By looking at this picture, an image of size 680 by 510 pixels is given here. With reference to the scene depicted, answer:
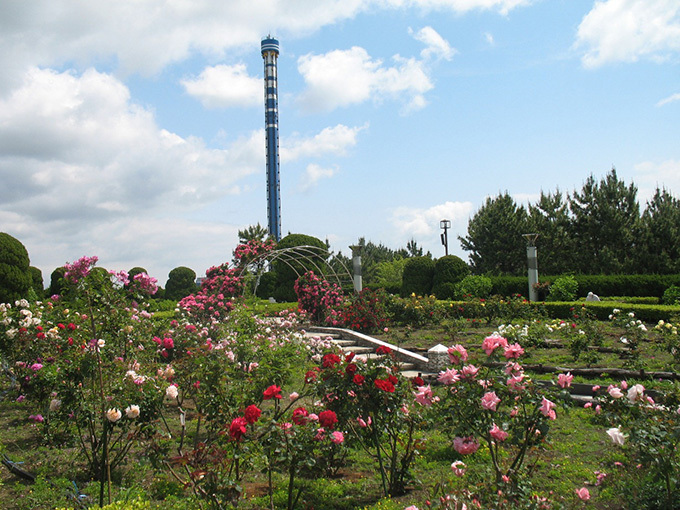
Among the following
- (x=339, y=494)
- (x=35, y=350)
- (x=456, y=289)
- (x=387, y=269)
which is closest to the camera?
(x=339, y=494)

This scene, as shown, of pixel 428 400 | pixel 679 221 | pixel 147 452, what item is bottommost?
pixel 147 452

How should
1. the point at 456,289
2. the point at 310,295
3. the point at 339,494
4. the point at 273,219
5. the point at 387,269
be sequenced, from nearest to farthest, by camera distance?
1. the point at 339,494
2. the point at 310,295
3. the point at 456,289
4. the point at 387,269
5. the point at 273,219

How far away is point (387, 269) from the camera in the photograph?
101ft

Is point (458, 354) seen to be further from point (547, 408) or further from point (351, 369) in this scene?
point (351, 369)

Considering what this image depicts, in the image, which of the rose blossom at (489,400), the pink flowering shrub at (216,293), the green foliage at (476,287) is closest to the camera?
the rose blossom at (489,400)

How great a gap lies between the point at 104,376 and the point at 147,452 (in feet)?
3.00

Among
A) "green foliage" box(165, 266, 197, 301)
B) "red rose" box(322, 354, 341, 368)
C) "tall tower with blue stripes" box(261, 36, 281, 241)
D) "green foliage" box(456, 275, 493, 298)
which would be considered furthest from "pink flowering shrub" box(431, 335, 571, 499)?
"tall tower with blue stripes" box(261, 36, 281, 241)

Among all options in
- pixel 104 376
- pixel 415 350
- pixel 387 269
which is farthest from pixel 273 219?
pixel 104 376

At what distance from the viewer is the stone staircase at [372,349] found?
6.98 meters

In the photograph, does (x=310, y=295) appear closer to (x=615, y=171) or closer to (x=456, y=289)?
(x=456, y=289)

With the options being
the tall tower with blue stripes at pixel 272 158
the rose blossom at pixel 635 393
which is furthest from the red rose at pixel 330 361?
the tall tower with blue stripes at pixel 272 158

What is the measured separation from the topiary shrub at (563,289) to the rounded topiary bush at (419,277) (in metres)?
4.17

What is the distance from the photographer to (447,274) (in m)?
16.9

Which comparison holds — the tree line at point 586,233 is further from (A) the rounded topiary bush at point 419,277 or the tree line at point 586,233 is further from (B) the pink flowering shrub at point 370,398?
(B) the pink flowering shrub at point 370,398
